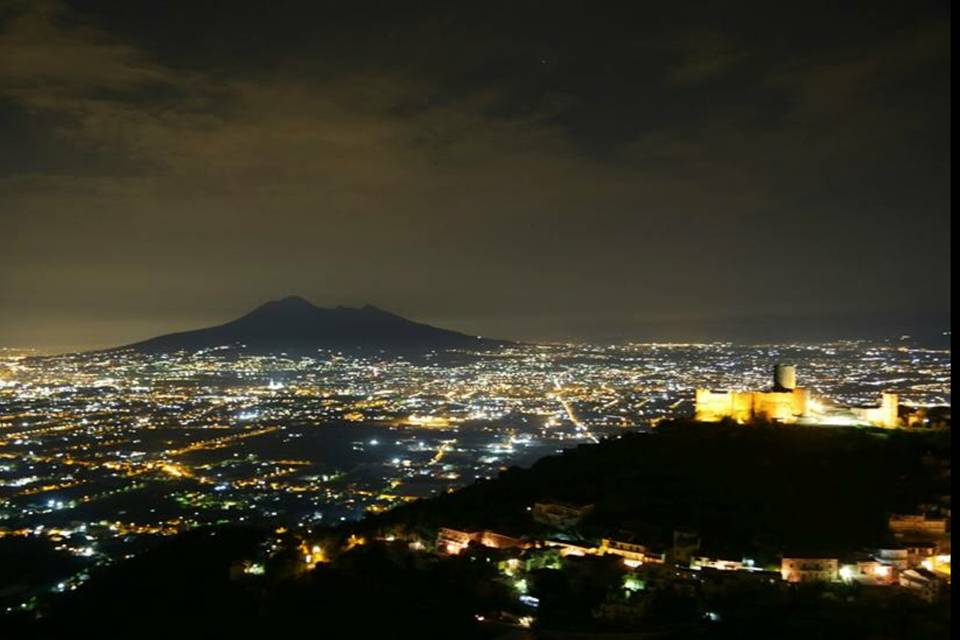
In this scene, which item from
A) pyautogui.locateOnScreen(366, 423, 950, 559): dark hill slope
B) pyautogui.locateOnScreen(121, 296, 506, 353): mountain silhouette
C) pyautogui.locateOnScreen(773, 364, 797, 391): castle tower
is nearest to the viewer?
pyautogui.locateOnScreen(366, 423, 950, 559): dark hill slope

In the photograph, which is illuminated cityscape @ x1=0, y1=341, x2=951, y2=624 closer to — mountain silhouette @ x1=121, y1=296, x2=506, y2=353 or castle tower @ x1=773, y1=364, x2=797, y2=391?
castle tower @ x1=773, y1=364, x2=797, y2=391

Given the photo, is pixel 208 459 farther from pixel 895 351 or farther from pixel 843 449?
pixel 895 351

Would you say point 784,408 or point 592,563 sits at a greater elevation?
point 784,408

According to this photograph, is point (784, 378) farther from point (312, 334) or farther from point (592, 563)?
point (312, 334)

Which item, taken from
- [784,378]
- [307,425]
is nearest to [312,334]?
[307,425]

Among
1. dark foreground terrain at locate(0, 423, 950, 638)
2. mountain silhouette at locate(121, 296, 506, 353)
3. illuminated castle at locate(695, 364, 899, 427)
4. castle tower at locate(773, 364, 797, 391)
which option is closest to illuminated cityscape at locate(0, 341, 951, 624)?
illuminated castle at locate(695, 364, 899, 427)

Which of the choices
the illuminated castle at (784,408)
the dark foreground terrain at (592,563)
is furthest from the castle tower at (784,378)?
the dark foreground terrain at (592,563)
